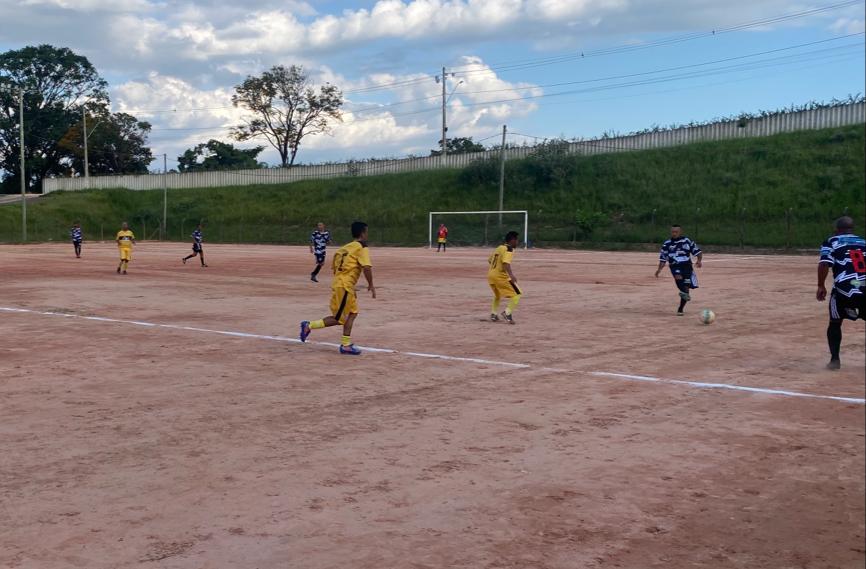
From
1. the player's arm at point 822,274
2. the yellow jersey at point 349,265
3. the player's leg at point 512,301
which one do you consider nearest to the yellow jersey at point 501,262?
the player's leg at point 512,301

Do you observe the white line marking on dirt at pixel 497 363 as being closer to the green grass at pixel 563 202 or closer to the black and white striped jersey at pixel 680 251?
the black and white striped jersey at pixel 680 251

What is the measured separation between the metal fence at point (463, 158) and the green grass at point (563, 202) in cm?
140

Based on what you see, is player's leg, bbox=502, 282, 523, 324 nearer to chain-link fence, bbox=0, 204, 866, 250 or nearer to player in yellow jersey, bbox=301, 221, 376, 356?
player in yellow jersey, bbox=301, 221, 376, 356

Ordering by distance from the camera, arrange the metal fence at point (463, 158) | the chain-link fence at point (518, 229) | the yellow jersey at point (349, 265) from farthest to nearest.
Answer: the metal fence at point (463, 158) < the chain-link fence at point (518, 229) < the yellow jersey at point (349, 265)

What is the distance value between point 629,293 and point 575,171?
43.0m

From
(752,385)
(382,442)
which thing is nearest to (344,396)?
(382,442)

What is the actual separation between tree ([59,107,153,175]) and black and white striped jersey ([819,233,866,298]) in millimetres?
92622

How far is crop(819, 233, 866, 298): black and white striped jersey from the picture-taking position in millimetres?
9141

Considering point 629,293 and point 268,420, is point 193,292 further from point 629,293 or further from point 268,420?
point 268,420

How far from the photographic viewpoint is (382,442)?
671 centimetres

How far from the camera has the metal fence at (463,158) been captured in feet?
179

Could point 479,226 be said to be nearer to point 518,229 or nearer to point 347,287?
point 518,229

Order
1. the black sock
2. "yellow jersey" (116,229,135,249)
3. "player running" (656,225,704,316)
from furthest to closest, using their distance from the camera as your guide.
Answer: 1. "yellow jersey" (116,229,135,249)
2. "player running" (656,225,704,316)
3. the black sock

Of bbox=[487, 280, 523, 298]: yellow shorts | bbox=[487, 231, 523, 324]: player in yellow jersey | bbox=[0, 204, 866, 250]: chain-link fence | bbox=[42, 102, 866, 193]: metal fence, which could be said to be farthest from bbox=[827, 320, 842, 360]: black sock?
bbox=[42, 102, 866, 193]: metal fence
